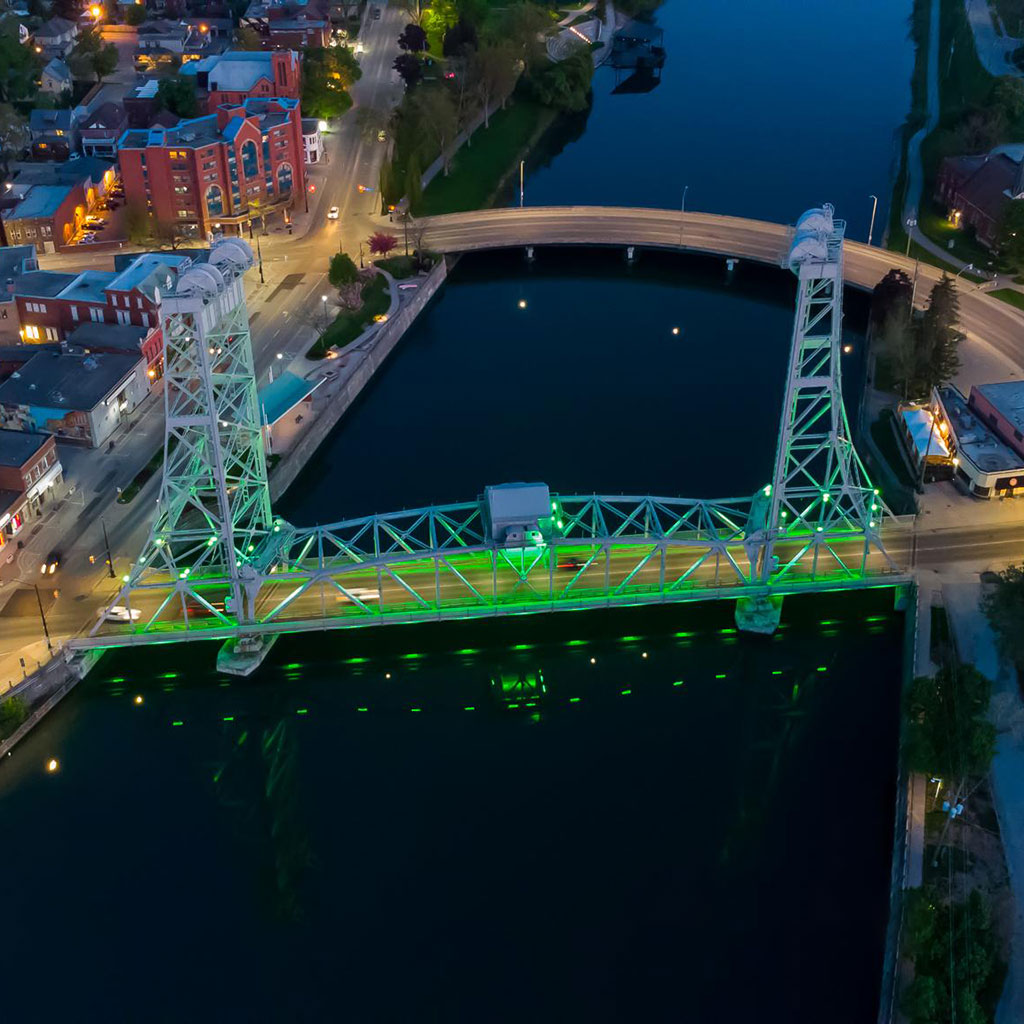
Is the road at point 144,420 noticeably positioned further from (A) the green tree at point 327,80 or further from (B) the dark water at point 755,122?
(B) the dark water at point 755,122

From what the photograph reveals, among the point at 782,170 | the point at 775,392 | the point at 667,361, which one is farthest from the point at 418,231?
the point at 782,170

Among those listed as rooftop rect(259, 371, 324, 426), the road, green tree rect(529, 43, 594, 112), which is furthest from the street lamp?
rooftop rect(259, 371, 324, 426)

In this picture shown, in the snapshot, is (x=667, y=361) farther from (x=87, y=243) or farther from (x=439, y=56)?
(x=439, y=56)

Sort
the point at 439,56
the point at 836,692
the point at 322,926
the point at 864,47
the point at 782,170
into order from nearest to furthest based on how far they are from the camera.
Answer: the point at 322,926
the point at 836,692
the point at 782,170
the point at 439,56
the point at 864,47

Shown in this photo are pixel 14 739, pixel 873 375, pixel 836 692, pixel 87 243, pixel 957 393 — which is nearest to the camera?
pixel 14 739

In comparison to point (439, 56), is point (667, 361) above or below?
below

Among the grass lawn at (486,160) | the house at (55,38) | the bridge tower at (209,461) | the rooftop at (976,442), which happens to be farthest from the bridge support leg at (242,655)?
the house at (55,38)

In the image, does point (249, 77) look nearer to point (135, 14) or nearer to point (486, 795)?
point (135, 14)
